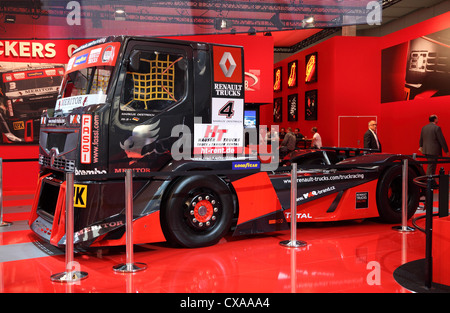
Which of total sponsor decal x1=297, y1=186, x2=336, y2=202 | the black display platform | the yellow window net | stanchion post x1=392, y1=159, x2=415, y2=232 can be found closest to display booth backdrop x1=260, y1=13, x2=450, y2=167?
stanchion post x1=392, y1=159, x2=415, y2=232

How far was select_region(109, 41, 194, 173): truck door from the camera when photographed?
4789 mm

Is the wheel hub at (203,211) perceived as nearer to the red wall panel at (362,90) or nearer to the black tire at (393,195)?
the black tire at (393,195)

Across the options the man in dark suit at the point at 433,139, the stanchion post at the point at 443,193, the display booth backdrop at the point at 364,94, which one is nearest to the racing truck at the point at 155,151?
the stanchion post at the point at 443,193

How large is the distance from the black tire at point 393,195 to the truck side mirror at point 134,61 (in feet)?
12.6

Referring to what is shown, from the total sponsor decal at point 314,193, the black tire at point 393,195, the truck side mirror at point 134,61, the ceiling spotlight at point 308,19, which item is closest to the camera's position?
the truck side mirror at point 134,61

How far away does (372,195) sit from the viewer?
21.7 ft

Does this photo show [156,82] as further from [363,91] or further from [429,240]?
[363,91]

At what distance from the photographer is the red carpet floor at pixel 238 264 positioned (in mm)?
4016

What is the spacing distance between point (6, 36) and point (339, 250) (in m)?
8.36

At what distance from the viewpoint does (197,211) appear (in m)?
5.18

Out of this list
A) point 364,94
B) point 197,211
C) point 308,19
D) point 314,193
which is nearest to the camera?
point 197,211

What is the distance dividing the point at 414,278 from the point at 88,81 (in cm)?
380

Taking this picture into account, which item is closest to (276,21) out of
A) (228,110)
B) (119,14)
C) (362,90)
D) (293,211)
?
(119,14)
